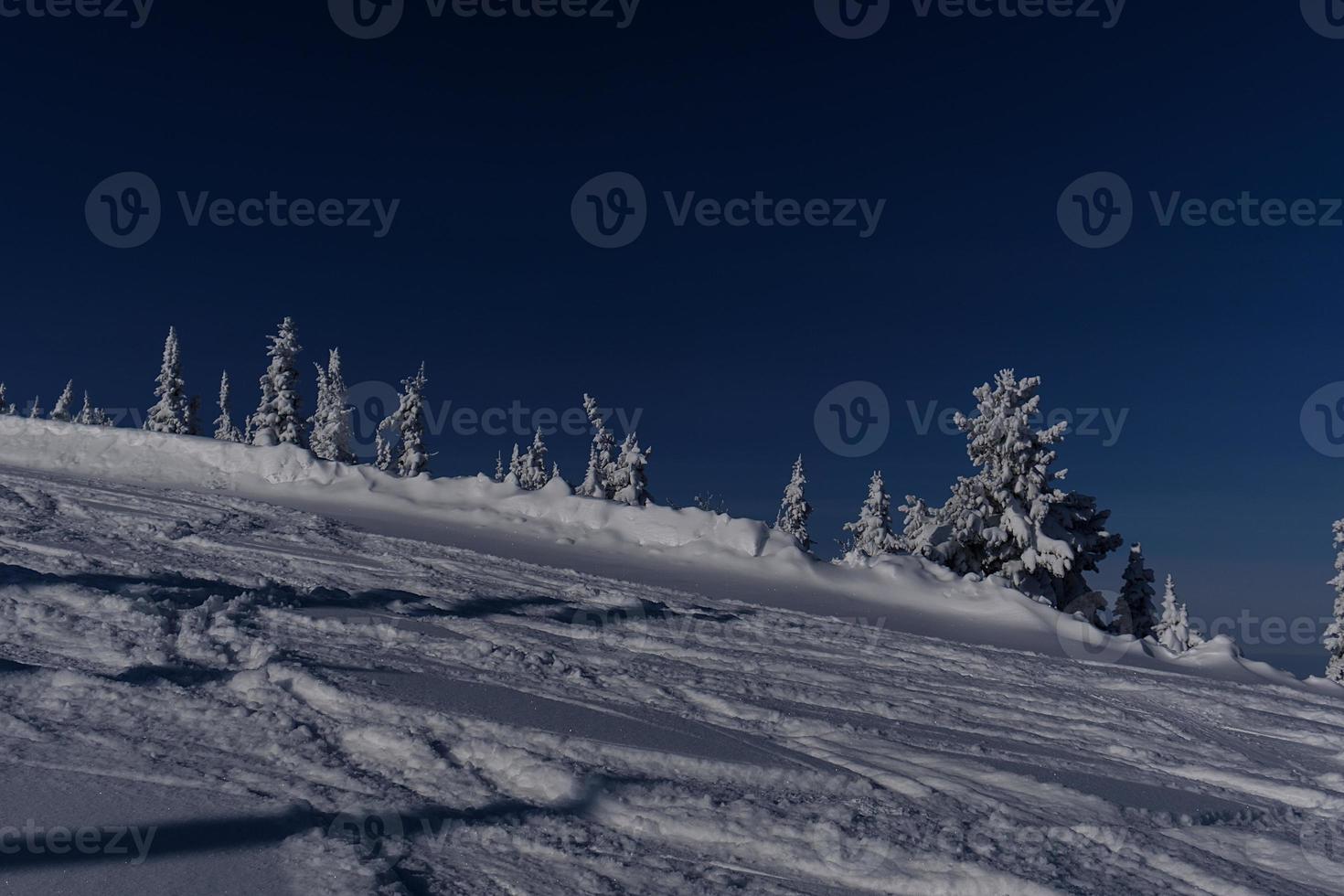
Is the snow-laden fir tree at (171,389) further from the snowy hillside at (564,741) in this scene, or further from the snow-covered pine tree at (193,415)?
the snowy hillside at (564,741)

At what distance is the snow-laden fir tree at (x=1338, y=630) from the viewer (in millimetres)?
25964

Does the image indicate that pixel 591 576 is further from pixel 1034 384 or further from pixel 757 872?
pixel 1034 384

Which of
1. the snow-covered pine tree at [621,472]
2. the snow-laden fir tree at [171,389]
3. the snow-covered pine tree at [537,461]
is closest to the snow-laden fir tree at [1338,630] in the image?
the snow-covered pine tree at [621,472]

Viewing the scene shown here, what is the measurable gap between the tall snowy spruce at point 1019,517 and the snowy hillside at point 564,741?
11006 millimetres

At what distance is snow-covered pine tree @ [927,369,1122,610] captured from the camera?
20.3 m

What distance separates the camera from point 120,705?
12.7 feet

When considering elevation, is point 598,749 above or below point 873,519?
below

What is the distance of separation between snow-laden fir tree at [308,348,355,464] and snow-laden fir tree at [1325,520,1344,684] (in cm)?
4777

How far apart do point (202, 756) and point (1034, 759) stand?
15.1 ft

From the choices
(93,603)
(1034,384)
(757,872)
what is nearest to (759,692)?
(757,872)

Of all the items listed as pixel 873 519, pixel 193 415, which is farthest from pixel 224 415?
pixel 873 519

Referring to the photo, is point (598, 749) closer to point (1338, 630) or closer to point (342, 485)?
point (342, 485)

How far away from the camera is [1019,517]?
20219 millimetres

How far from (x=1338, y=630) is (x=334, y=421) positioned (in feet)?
163
